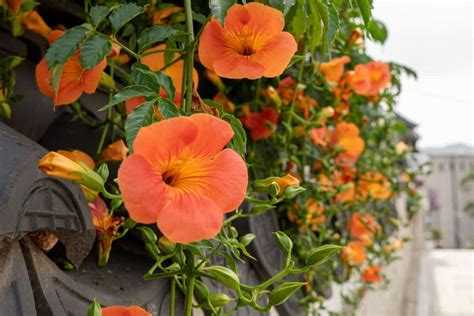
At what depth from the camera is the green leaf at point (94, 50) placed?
1.68 ft

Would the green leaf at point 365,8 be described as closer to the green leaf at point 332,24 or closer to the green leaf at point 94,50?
the green leaf at point 332,24

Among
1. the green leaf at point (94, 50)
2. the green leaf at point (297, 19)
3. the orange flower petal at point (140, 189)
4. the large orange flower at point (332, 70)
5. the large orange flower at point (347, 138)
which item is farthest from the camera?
the large orange flower at point (347, 138)

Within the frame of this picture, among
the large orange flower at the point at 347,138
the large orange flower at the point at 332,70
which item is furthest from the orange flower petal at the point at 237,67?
the large orange flower at the point at 347,138

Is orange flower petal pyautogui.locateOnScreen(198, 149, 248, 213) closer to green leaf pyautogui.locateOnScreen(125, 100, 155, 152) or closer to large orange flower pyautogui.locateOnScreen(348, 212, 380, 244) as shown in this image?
green leaf pyautogui.locateOnScreen(125, 100, 155, 152)

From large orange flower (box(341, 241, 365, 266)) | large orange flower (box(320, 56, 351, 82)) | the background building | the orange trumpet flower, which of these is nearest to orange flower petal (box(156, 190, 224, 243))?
large orange flower (box(320, 56, 351, 82))

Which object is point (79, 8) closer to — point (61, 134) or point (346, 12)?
point (61, 134)

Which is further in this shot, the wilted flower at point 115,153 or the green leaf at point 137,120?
the wilted flower at point 115,153

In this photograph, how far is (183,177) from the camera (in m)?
0.46

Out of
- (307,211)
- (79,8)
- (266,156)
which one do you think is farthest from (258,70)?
(307,211)

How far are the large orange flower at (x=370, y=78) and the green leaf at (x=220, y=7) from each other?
72 centimetres

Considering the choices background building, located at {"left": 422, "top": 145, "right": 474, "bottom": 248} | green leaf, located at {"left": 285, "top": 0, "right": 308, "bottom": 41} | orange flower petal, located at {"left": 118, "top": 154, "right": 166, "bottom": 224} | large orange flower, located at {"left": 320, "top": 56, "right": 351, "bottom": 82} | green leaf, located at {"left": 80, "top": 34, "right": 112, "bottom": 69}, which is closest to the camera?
orange flower petal, located at {"left": 118, "top": 154, "right": 166, "bottom": 224}

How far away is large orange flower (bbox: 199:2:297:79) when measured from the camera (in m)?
0.55

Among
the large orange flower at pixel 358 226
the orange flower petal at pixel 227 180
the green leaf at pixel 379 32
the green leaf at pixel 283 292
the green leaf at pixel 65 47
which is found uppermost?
the green leaf at pixel 379 32

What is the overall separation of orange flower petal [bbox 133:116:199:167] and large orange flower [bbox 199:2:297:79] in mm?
125
